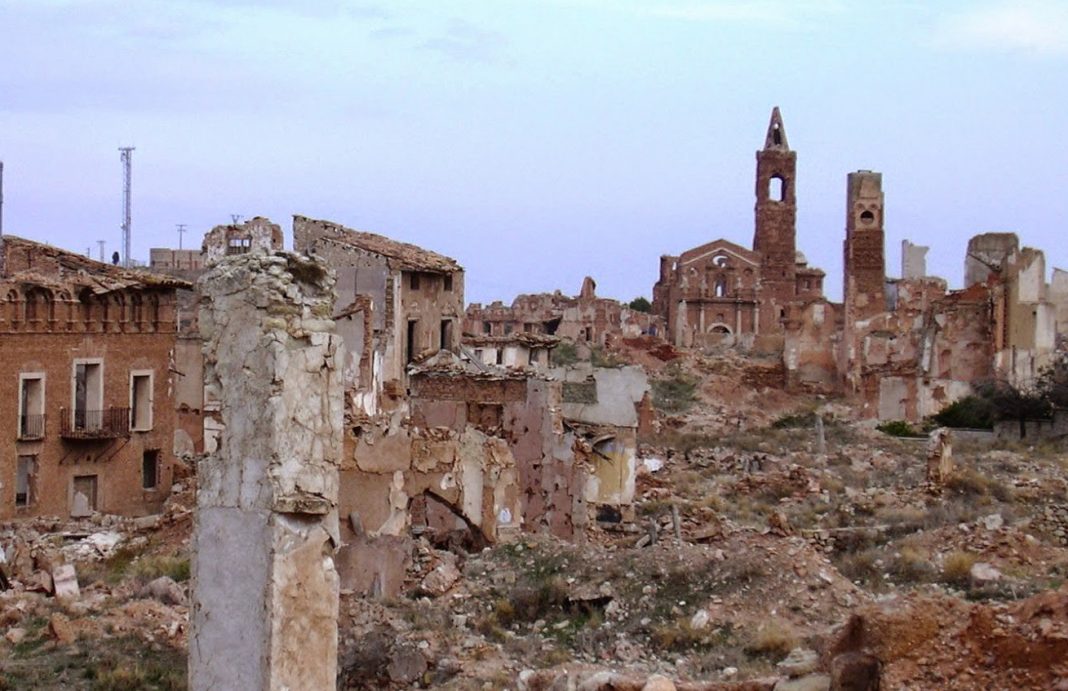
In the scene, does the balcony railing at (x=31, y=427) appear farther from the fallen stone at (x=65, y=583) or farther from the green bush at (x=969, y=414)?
the green bush at (x=969, y=414)

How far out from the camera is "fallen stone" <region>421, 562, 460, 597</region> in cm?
1816

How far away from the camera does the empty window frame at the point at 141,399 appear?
31703 mm

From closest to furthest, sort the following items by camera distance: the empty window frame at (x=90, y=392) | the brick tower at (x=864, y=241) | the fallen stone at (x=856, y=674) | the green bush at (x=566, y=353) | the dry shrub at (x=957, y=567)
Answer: the fallen stone at (x=856, y=674)
the dry shrub at (x=957, y=567)
the empty window frame at (x=90, y=392)
the green bush at (x=566, y=353)
the brick tower at (x=864, y=241)

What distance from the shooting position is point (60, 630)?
1578 centimetres

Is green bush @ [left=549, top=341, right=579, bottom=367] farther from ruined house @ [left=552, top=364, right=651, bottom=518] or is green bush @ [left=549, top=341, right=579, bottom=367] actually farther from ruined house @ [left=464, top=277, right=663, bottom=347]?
ruined house @ [left=552, top=364, right=651, bottom=518]

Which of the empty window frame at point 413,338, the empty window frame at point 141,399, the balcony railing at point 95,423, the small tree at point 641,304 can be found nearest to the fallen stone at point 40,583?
the balcony railing at point 95,423

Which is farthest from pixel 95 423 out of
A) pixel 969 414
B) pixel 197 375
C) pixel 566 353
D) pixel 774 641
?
pixel 566 353

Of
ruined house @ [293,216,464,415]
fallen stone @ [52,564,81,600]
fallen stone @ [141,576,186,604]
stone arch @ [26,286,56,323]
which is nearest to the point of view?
fallen stone @ [141,576,186,604]

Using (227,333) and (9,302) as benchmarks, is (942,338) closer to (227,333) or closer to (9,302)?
(9,302)

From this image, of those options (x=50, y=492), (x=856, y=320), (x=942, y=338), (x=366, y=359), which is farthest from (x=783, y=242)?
(x=50, y=492)

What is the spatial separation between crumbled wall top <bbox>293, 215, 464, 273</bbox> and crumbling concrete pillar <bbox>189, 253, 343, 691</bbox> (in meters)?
22.1

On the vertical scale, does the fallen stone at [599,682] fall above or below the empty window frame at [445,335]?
below

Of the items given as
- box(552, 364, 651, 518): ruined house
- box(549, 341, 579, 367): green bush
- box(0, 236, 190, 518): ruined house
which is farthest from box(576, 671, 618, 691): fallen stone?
box(549, 341, 579, 367): green bush

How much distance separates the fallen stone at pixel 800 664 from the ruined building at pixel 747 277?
2249 inches
